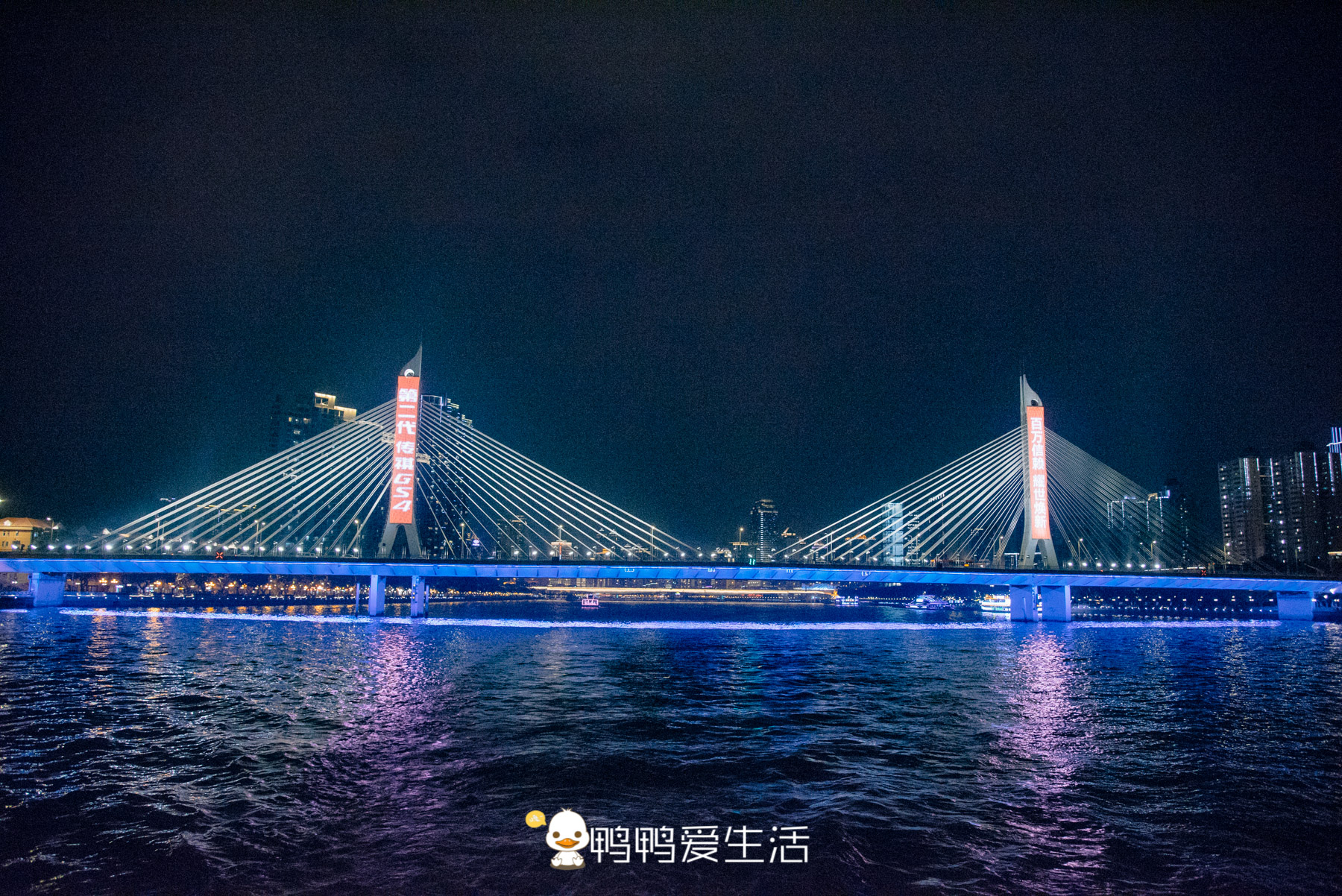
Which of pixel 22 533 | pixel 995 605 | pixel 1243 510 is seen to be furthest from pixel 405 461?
pixel 1243 510

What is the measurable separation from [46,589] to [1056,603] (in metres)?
107

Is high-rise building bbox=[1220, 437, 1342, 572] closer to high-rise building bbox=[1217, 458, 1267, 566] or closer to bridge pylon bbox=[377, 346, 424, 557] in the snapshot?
high-rise building bbox=[1217, 458, 1267, 566]

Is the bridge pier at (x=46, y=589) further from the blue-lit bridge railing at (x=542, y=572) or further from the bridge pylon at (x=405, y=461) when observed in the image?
the bridge pylon at (x=405, y=461)

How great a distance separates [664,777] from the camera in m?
13.2

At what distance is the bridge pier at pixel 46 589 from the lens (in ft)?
236

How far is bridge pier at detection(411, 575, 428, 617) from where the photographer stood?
69938 millimetres

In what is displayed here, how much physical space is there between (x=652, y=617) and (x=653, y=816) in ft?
245

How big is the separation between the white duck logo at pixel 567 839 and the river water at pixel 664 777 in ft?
0.67

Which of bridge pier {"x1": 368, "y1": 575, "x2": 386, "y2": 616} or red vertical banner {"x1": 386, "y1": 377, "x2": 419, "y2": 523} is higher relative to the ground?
red vertical banner {"x1": 386, "y1": 377, "x2": 419, "y2": 523}

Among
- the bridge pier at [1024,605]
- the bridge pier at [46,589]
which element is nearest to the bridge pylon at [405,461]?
the bridge pier at [46,589]

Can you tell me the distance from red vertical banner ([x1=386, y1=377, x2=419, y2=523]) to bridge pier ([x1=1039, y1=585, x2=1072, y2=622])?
220 feet

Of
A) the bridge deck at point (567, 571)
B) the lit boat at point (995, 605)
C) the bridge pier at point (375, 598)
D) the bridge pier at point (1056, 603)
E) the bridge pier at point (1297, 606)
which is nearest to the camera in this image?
the bridge deck at point (567, 571)

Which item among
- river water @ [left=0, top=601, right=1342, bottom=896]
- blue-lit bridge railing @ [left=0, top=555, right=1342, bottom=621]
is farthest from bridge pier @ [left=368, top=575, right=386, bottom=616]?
river water @ [left=0, top=601, right=1342, bottom=896]

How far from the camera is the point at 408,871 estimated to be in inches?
334
